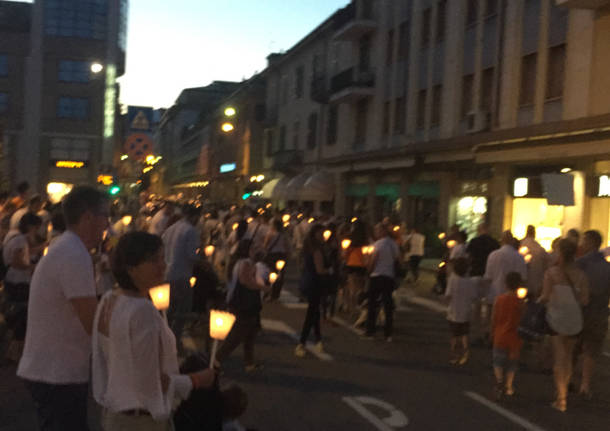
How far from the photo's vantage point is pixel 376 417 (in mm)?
7387

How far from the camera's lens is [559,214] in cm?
2009

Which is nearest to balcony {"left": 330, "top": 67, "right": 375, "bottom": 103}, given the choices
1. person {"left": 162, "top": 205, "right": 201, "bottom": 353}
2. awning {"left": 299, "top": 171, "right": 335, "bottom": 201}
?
awning {"left": 299, "top": 171, "right": 335, "bottom": 201}

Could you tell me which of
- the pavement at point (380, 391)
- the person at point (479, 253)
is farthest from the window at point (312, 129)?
the pavement at point (380, 391)

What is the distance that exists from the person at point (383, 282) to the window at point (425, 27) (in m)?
18.6

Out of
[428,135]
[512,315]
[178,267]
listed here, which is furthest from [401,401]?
[428,135]

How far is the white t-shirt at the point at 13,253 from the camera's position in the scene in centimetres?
892

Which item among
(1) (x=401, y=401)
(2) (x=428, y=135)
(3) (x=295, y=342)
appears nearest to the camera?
(1) (x=401, y=401)

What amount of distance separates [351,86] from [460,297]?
25.3m

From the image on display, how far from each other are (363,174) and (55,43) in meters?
36.4

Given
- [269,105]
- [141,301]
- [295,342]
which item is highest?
[269,105]

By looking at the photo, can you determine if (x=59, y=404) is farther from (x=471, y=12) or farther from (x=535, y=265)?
(x=471, y=12)

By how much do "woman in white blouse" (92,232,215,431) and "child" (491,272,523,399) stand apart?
217 inches

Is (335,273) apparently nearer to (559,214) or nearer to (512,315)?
(512,315)

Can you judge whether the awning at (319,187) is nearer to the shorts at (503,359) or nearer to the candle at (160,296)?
the shorts at (503,359)
